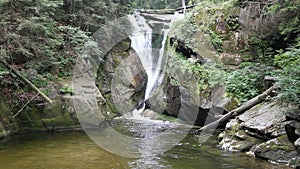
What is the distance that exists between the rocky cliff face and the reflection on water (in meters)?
0.35

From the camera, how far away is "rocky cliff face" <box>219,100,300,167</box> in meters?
6.50

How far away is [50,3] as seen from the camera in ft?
33.4

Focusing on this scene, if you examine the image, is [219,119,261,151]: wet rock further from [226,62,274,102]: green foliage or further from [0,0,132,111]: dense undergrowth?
[0,0,132,111]: dense undergrowth

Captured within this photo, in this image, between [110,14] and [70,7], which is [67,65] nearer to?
[70,7]

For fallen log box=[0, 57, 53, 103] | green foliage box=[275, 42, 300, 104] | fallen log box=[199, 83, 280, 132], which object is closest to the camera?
green foliage box=[275, 42, 300, 104]

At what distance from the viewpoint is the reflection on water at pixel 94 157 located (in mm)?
6453

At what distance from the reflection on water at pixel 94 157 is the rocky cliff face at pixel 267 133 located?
13.8 inches

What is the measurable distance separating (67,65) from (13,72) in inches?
103

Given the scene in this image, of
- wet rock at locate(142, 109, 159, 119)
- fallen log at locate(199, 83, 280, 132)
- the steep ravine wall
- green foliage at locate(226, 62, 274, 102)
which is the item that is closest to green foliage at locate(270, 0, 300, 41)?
green foliage at locate(226, 62, 274, 102)

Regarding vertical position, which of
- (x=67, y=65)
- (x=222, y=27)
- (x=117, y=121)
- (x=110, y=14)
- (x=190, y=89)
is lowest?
(x=117, y=121)

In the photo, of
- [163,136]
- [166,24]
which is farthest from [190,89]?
[166,24]

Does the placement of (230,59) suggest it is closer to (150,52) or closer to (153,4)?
(150,52)

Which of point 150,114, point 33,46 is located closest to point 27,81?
point 33,46

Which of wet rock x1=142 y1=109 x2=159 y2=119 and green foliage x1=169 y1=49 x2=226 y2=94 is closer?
green foliage x1=169 y1=49 x2=226 y2=94
